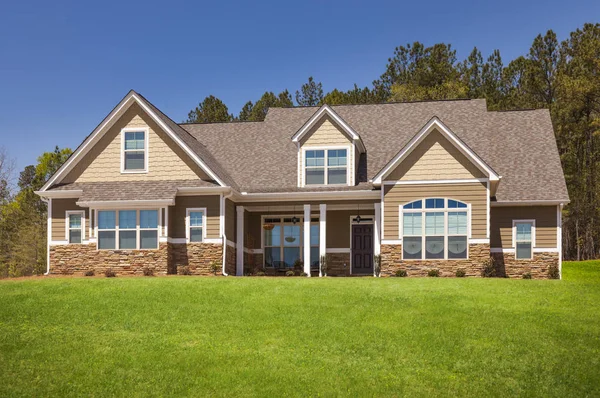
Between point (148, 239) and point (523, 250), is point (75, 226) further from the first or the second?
point (523, 250)

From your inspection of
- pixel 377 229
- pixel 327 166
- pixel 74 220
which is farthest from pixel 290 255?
pixel 74 220

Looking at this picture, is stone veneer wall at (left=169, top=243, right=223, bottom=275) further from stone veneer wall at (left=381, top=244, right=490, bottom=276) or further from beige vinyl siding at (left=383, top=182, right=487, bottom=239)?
beige vinyl siding at (left=383, top=182, right=487, bottom=239)

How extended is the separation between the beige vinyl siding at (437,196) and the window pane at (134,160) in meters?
9.34

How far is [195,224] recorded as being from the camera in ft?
92.4

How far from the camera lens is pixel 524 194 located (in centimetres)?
2853

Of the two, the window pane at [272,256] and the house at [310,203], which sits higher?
the house at [310,203]

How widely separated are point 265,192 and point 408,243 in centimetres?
Answer: 598

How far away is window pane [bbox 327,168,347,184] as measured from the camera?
2950cm

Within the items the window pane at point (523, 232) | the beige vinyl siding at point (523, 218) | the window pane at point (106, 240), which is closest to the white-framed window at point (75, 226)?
the window pane at point (106, 240)

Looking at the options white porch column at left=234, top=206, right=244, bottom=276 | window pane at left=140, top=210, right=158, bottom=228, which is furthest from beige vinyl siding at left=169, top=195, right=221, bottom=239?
white porch column at left=234, top=206, right=244, bottom=276

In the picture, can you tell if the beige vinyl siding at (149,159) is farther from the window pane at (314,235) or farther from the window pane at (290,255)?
the window pane at (314,235)

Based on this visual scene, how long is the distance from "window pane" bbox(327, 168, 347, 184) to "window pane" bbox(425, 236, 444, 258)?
169 inches

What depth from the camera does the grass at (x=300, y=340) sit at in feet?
45.0

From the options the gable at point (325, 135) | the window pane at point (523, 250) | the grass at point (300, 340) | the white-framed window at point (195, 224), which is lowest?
the grass at point (300, 340)
